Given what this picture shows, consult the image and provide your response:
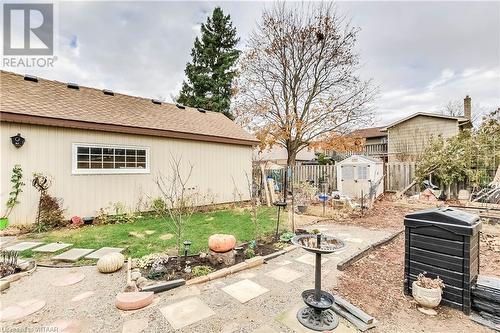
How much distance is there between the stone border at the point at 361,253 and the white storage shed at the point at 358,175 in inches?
188

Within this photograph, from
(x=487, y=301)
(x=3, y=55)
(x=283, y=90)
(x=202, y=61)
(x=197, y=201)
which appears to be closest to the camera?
(x=487, y=301)

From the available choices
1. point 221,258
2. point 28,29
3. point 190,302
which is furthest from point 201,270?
point 28,29

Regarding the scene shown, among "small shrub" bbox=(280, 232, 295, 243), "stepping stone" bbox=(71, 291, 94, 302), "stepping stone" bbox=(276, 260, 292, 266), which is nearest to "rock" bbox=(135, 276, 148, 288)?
"stepping stone" bbox=(71, 291, 94, 302)

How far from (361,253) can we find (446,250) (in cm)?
167

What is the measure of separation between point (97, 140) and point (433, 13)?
11.9m

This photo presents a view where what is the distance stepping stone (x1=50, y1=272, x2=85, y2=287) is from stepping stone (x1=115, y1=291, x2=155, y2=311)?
105 cm

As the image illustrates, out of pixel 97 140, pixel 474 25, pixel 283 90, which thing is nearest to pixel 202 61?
pixel 283 90

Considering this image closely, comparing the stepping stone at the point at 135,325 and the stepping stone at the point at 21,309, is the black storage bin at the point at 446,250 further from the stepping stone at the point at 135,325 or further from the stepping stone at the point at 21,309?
the stepping stone at the point at 21,309

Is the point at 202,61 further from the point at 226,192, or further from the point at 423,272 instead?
the point at 423,272

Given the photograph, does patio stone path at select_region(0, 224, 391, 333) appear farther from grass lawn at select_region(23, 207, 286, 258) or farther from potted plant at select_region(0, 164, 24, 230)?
potted plant at select_region(0, 164, 24, 230)

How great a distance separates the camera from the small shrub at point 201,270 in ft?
11.5

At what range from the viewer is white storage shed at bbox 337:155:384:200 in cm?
1020

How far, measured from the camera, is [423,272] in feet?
9.77

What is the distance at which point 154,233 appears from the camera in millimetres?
5750
